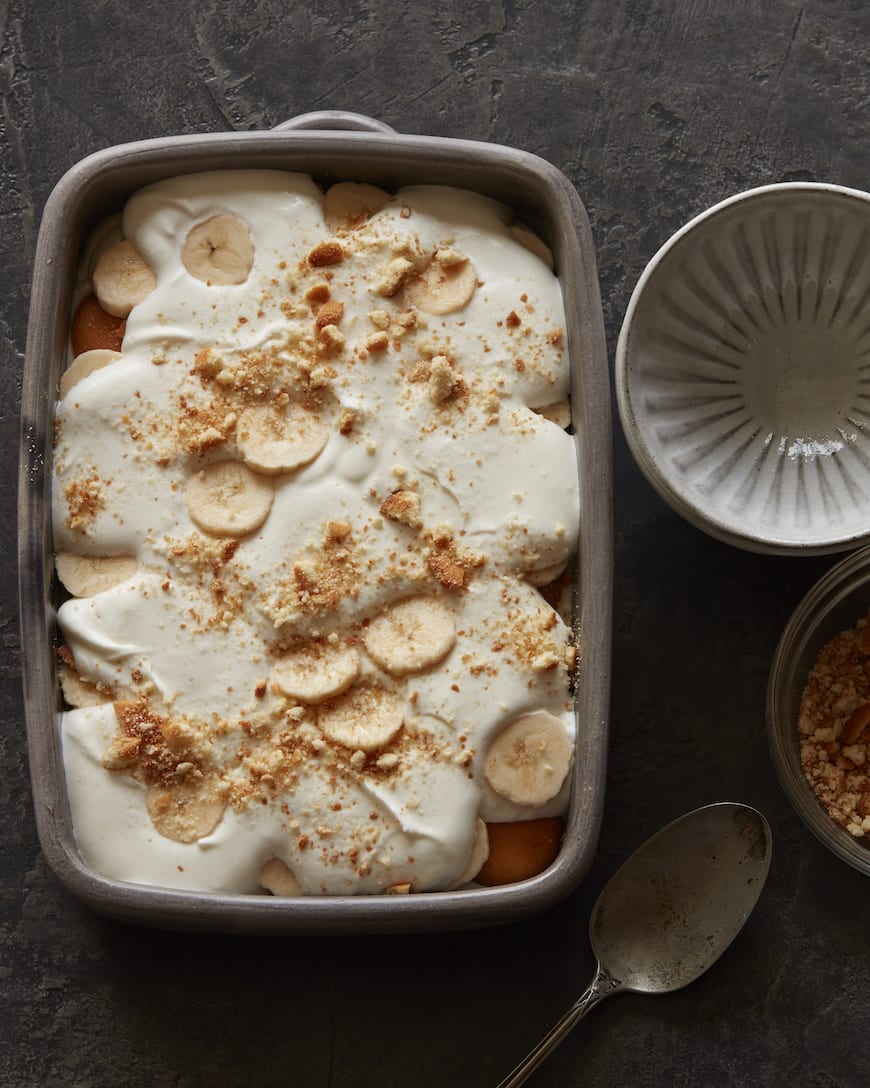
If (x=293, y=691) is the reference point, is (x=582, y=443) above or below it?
above

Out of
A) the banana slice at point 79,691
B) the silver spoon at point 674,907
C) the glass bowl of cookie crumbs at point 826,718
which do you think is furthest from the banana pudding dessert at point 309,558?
the glass bowl of cookie crumbs at point 826,718

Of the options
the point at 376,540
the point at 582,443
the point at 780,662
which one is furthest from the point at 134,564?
the point at 780,662

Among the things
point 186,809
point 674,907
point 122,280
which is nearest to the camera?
point 186,809

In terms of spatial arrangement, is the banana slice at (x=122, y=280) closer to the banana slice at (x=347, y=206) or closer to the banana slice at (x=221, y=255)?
the banana slice at (x=221, y=255)

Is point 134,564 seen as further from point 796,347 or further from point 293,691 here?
point 796,347

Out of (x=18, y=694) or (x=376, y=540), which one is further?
(x=18, y=694)

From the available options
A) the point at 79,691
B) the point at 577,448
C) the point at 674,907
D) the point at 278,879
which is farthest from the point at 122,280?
the point at 674,907

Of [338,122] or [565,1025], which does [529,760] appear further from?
[338,122]
